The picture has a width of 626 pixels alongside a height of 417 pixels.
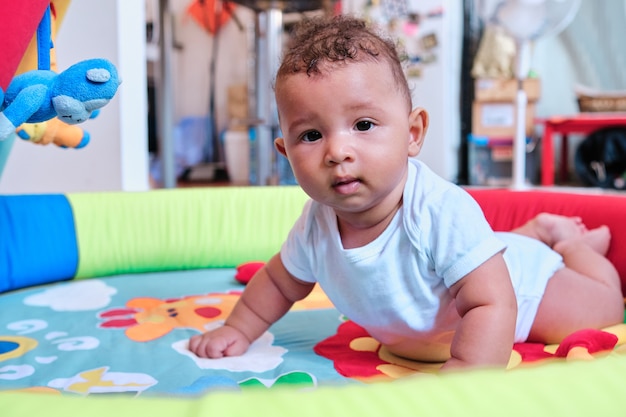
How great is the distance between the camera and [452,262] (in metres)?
0.70

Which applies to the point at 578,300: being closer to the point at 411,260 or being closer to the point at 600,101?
the point at 411,260

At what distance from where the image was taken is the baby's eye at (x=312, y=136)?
26.7 inches

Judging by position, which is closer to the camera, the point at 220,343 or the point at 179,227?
the point at 220,343

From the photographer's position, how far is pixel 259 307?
880 millimetres

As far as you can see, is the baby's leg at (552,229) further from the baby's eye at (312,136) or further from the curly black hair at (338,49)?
the baby's eye at (312,136)

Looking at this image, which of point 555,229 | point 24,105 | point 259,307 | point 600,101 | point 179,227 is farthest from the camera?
point 600,101

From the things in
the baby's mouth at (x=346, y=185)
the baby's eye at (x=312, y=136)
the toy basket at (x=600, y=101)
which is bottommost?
the baby's mouth at (x=346, y=185)

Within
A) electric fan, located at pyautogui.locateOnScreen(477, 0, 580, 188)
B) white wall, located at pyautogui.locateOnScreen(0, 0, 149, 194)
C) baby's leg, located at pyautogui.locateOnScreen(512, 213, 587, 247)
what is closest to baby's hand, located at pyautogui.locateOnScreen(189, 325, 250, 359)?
Answer: baby's leg, located at pyautogui.locateOnScreen(512, 213, 587, 247)

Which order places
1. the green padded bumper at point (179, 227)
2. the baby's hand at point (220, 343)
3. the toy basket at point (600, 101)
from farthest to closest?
the toy basket at point (600, 101) < the green padded bumper at point (179, 227) < the baby's hand at point (220, 343)

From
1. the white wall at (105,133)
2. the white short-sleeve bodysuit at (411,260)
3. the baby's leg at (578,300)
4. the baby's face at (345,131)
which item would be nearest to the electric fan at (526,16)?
the white wall at (105,133)

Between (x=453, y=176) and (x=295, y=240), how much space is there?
10.6 feet

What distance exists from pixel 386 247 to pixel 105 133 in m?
1.36

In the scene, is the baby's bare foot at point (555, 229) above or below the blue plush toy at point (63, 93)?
below

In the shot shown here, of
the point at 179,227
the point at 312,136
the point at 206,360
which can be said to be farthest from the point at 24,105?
the point at 179,227
